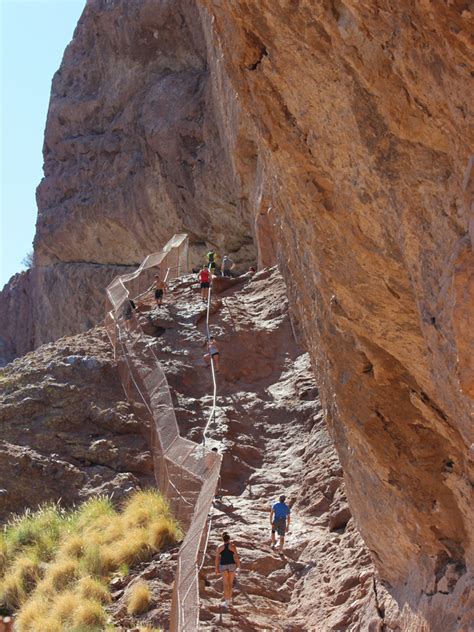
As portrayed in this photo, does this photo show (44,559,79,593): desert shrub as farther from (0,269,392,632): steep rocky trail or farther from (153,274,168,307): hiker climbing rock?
(153,274,168,307): hiker climbing rock

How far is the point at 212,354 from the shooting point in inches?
965

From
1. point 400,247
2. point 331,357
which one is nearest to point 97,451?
point 331,357

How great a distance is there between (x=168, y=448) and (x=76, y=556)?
2.56 meters

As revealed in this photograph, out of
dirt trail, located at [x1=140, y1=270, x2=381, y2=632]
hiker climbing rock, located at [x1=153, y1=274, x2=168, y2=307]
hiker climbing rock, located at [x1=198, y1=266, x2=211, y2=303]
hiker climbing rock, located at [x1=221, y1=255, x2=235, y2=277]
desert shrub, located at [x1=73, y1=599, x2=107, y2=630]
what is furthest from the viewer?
hiker climbing rock, located at [x1=221, y1=255, x2=235, y2=277]

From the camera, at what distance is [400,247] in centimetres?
855

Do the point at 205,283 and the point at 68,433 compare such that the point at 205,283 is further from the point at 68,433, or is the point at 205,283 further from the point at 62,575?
the point at 62,575

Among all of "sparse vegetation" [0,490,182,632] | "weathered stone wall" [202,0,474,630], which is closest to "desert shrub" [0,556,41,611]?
"sparse vegetation" [0,490,182,632]

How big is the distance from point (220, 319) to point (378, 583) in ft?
46.6

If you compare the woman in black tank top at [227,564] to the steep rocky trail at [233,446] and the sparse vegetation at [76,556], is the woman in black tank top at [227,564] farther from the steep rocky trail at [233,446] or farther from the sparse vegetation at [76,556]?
the sparse vegetation at [76,556]

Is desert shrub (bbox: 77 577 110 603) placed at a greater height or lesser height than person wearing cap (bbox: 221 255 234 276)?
lesser

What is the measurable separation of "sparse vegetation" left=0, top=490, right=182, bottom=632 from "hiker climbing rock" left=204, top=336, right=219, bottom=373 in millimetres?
4582

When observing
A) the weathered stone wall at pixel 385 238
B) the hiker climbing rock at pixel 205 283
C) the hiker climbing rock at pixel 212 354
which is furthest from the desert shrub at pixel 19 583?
the hiker climbing rock at pixel 205 283

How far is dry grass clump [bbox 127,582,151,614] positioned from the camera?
1608cm

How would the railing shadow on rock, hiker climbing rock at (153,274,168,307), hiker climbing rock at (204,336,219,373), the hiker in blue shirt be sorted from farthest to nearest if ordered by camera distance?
hiker climbing rock at (153,274,168,307)
hiker climbing rock at (204,336,219,373)
the hiker in blue shirt
the railing shadow on rock
